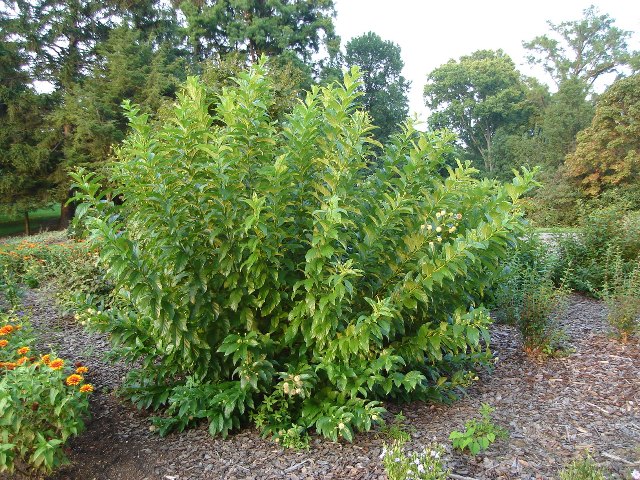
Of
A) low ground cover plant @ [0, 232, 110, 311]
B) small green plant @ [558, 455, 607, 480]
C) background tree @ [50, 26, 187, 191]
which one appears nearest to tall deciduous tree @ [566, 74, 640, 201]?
background tree @ [50, 26, 187, 191]

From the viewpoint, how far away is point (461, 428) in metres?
2.82

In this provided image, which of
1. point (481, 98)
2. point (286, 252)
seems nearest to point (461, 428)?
point (286, 252)

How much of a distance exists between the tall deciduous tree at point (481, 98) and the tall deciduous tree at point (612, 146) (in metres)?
13.7

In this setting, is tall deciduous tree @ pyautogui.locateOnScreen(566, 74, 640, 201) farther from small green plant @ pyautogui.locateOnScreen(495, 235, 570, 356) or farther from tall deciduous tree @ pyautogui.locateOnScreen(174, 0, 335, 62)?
small green plant @ pyautogui.locateOnScreen(495, 235, 570, 356)

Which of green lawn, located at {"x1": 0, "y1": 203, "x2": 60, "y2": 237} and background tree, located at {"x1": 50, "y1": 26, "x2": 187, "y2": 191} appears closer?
background tree, located at {"x1": 50, "y1": 26, "x2": 187, "y2": 191}

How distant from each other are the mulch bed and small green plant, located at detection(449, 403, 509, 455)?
0.06 meters

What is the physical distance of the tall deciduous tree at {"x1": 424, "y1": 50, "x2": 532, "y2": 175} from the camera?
32.3 m

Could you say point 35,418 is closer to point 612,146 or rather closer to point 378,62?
point 612,146

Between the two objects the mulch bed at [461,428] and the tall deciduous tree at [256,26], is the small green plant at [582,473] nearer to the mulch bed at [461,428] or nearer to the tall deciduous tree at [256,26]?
the mulch bed at [461,428]

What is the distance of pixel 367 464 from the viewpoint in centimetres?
251

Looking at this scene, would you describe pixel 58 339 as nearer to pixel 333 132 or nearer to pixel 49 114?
pixel 333 132

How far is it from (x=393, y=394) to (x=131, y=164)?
6.80ft

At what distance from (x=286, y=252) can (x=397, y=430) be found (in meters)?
1.24

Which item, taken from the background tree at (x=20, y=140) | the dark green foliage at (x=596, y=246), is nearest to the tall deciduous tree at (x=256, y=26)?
the background tree at (x=20, y=140)
